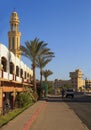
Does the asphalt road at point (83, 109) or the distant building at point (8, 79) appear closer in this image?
the asphalt road at point (83, 109)

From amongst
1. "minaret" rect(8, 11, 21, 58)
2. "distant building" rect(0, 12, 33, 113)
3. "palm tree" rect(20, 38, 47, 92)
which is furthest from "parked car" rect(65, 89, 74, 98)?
"distant building" rect(0, 12, 33, 113)

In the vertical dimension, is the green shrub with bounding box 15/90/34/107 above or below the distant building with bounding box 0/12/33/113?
below

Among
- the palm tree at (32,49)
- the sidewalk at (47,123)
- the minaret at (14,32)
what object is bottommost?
the sidewalk at (47,123)

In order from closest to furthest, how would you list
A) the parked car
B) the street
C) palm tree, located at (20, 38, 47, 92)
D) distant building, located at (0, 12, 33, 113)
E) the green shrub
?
the street, distant building, located at (0, 12, 33, 113), the green shrub, palm tree, located at (20, 38, 47, 92), the parked car

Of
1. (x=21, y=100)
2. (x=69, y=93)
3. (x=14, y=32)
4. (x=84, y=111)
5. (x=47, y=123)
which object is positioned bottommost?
(x=47, y=123)

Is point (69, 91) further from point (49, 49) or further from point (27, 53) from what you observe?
point (27, 53)

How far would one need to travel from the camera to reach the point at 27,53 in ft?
194

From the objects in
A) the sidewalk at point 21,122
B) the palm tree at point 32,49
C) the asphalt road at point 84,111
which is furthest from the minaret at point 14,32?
the sidewalk at point 21,122

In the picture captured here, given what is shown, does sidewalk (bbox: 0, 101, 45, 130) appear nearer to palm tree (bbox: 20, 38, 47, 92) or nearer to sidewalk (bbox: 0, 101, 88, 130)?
sidewalk (bbox: 0, 101, 88, 130)

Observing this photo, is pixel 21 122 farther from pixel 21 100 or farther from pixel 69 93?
pixel 69 93

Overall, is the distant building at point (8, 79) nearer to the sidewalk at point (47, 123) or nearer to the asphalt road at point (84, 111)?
the asphalt road at point (84, 111)

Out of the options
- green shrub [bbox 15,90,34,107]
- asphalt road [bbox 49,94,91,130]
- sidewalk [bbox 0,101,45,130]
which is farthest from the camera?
green shrub [bbox 15,90,34,107]

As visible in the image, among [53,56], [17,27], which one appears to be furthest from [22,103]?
[17,27]

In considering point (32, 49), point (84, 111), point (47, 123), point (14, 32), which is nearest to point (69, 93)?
point (14, 32)
